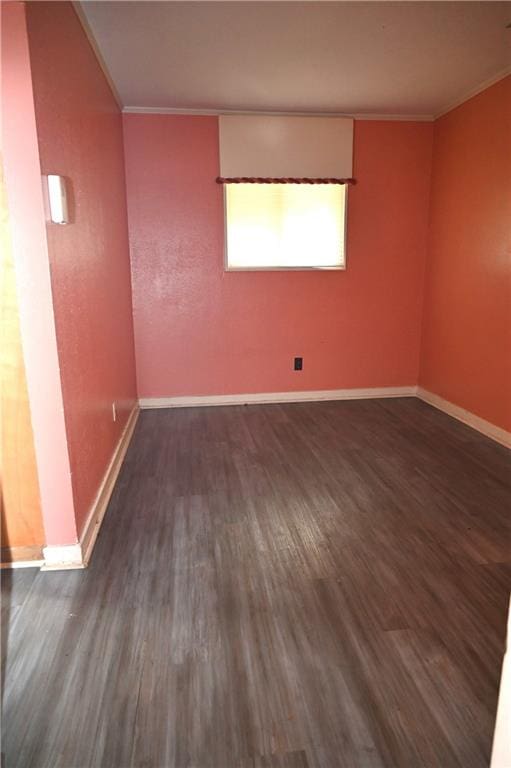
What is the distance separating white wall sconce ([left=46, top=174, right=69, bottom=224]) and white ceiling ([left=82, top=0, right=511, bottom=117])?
3.88 feet

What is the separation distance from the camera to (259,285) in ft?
14.2

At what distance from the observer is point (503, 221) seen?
3385 mm

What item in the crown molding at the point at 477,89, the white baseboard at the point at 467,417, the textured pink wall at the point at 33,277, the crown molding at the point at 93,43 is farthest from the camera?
the white baseboard at the point at 467,417

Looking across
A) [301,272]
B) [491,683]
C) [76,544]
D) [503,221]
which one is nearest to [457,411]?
[503,221]

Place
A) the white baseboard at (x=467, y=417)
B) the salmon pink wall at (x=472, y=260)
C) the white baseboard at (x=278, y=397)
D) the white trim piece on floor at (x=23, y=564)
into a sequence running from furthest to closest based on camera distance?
1. the white baseboard at (x=278, y=397)
2. the white baseboard at (x=467, y=417)
3. the salmon pink wall at (x=472, y=260)
4. the white trim piece on floor at (x=23, y=564)

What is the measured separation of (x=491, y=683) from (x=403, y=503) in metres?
1.17

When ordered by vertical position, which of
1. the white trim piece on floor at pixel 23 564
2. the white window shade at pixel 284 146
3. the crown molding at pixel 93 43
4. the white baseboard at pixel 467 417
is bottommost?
Result: the white trim piece on floor at pixel 23 564

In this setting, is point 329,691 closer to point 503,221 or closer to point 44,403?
point 44,403

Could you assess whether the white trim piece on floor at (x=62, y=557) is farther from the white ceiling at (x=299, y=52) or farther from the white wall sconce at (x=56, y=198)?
the white ceiling at (x=299, y=52)

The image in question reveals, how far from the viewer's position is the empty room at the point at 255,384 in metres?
1.47

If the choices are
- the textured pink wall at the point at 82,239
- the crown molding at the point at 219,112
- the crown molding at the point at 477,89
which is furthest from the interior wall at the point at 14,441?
the crown molding at the point at 477,89

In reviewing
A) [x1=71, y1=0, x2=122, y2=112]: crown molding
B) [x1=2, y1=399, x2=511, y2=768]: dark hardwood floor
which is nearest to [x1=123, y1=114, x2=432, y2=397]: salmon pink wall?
[x1=71, y1=0, x2=122, y2=112]: crown molding

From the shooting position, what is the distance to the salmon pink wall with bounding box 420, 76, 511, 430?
3.39 m

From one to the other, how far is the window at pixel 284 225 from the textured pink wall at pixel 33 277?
8.44 ft
